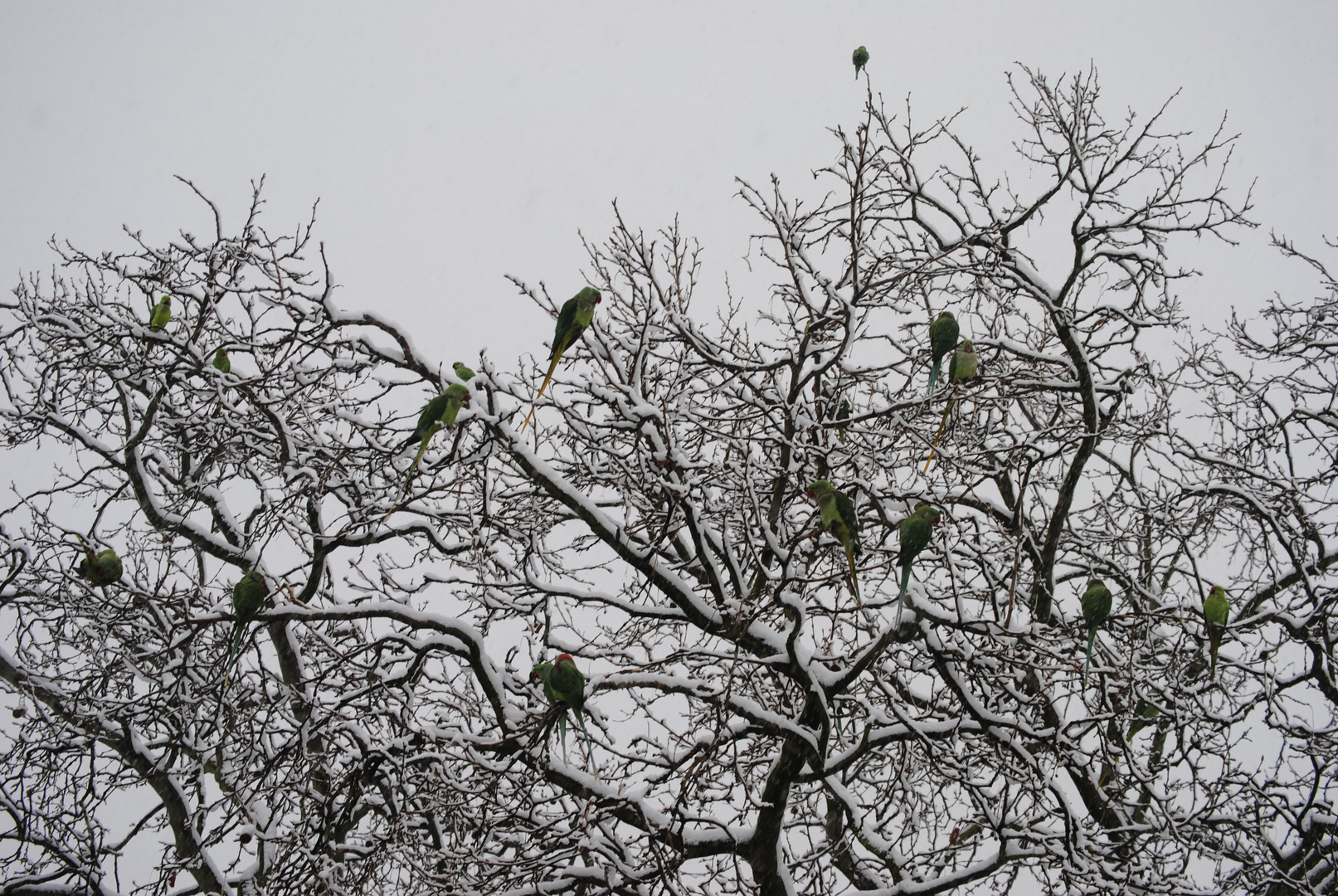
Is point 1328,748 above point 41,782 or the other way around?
the other way around

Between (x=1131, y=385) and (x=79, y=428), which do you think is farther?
(x=79, y=428)

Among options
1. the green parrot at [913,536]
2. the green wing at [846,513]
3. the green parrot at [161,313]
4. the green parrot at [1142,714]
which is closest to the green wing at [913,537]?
the green parrot at [913,536]

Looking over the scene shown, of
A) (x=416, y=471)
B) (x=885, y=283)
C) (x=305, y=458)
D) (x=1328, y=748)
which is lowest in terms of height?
(x=1328, y=748)

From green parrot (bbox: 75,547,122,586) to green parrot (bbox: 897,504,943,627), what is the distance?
5391 millimetres

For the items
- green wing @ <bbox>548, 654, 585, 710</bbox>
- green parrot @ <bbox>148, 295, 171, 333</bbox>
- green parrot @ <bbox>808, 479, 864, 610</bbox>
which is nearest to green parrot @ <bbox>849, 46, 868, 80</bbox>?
green parrot @ <bbox>808, 479, 864, 610</bbox>

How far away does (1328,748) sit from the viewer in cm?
559

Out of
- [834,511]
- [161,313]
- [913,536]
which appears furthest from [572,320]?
[161,313]

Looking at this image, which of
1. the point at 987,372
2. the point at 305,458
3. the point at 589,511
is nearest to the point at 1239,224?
the point at 987,372

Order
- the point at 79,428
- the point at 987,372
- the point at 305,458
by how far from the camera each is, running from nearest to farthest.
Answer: the point at 305,458 < the point at 987,372 < the point at 79,428

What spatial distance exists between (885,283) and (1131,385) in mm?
2452

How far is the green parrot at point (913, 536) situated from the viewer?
11.9ft

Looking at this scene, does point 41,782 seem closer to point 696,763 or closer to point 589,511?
point 589,511

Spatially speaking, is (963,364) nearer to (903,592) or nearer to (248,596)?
(903,592)

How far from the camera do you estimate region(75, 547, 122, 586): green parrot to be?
6.15 meters
